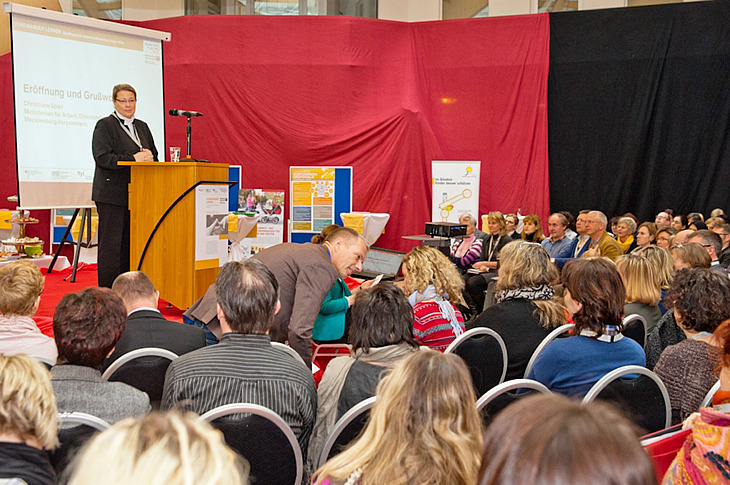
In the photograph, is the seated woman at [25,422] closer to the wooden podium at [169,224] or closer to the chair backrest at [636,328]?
the chair backrest at [636,328]

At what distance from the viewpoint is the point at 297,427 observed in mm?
2059

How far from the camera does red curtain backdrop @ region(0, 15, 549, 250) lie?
387 inches

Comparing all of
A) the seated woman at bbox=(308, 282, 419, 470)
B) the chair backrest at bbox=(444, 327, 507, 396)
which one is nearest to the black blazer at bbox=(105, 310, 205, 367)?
Result: the seated woman at bbox=(308, 282, 419, 470)

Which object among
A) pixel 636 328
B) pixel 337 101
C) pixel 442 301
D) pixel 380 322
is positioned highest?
pixel 337 101

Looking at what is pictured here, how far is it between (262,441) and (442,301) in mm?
1727

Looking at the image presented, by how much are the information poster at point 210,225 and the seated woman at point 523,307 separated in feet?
7.72

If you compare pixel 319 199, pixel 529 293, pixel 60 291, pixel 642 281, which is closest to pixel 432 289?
pixel 529 293

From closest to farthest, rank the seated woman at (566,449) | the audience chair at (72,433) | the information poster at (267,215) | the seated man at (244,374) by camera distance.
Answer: the seated woman at (566,449), the audience chair at (72,433), the seated man at (244,374), the information poster at (267,215)

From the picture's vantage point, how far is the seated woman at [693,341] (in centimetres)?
246

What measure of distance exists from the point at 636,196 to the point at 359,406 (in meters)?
8.11

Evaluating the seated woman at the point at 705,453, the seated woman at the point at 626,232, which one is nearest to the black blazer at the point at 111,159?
the seated woman at the point at 705,453

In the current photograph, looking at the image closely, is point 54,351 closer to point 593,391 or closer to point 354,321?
point 354,321

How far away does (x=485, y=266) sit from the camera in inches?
268

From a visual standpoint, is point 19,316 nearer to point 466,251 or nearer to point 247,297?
point 247,297
